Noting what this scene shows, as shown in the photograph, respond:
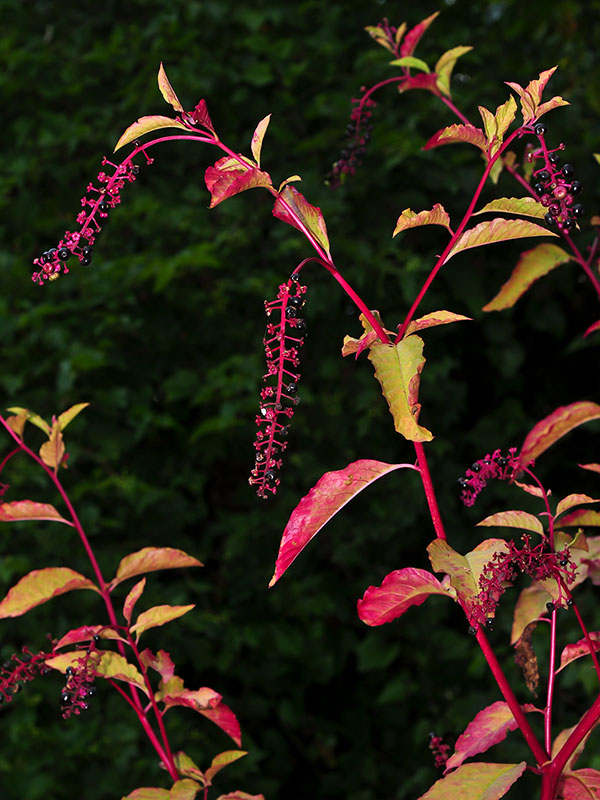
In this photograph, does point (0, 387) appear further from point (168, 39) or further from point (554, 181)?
point (554, 181)

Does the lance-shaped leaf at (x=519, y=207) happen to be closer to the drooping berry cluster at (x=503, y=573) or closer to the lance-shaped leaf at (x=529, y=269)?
the drooping berry cluster at (x=503, y=573)

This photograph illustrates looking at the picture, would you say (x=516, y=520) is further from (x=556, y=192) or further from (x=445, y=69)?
(x=445, y=69)

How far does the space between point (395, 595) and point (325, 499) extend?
0.26 feet

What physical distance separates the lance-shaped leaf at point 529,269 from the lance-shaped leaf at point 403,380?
39 cm

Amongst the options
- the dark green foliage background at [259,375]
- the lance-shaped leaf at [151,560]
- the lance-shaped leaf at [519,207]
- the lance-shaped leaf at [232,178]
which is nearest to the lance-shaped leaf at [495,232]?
the lance-shaped leaf at [519,207]

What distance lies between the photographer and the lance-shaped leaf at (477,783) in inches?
20.6

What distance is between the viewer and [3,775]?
5.10 ft

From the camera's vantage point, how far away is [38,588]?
703 millimetres

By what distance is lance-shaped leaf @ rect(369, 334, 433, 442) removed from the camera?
0.49 meters

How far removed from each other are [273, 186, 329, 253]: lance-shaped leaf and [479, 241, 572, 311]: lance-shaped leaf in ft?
1.23

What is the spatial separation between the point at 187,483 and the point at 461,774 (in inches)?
51.1

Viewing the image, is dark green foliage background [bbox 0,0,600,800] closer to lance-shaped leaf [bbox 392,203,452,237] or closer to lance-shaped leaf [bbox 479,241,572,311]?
lance-shaped leaf [bbox 479,241,572,311]

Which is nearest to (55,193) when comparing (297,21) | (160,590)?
(297,21)

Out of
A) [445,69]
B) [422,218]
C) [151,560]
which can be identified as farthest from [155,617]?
[445,69]
